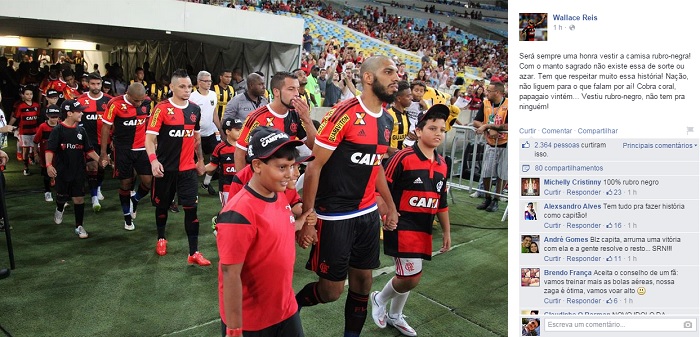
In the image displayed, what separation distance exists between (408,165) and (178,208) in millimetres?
5090

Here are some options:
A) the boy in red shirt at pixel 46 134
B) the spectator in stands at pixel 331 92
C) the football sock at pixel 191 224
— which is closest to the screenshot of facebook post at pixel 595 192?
the football sock at pixel 191 224

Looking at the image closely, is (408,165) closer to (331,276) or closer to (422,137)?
(422,137)

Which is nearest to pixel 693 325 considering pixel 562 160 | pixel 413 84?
pixel 562 160

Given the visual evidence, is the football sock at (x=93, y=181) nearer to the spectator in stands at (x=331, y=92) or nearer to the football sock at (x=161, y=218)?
the football sock at (x=161, y=218)

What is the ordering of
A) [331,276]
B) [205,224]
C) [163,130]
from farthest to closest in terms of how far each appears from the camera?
[205,224] → [163,130] → [331,276]

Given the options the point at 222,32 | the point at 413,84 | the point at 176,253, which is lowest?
the point at 176,253

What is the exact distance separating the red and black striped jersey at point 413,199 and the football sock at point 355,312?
0.50 metres

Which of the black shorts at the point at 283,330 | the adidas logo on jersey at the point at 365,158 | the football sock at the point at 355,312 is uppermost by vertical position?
the adidas logo on jersey at the point at 365,158

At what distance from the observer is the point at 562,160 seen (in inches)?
76.4

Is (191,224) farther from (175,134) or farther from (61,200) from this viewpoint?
(61,200)

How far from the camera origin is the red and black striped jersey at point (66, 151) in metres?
6.99

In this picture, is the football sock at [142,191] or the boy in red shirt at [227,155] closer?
the boy in red shirt at [227,155]

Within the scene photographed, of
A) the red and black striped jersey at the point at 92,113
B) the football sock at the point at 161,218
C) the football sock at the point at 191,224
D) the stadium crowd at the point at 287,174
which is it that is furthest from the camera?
the red and black striped jersey at the point at 92,113

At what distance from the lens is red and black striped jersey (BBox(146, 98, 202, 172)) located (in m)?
6.09
